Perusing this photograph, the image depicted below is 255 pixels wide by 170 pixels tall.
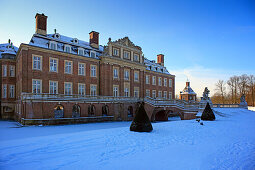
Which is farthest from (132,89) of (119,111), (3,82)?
(3,82)

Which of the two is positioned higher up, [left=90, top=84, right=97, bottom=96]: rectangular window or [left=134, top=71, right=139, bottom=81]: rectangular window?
[left=134, top=71, right=139, bottom=81]: rectangular window

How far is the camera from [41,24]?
87.3 feet

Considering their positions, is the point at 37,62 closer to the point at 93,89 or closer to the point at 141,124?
the point at 93,89

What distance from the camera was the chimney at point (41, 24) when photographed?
2624 centimetres

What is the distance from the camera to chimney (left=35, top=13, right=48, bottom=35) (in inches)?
1033

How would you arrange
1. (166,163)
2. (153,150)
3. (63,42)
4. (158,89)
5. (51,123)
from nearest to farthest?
(166,163) → (153,150) → (51,123) → (63,42) → (158,89)

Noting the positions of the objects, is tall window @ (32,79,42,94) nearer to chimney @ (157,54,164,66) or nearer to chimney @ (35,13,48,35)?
chimney @ (35,13,48,35)

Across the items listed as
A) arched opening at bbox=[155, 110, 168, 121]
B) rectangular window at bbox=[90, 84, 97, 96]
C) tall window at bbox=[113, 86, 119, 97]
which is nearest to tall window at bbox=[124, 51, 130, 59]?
tall window at bbox=[113, 86, 119, 97]

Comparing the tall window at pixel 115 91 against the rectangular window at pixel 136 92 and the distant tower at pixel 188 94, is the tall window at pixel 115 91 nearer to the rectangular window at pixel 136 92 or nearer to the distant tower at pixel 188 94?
the rectangular window at pixel 136 92

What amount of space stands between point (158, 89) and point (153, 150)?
34.9m

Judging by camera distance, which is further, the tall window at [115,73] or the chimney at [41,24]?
the tall window at [115,73]

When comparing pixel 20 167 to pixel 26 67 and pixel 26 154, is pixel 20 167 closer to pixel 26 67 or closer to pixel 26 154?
pixel 26 154

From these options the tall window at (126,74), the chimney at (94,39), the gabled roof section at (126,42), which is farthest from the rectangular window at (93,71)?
the gabled roof section at (126,42)

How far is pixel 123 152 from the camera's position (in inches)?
310
